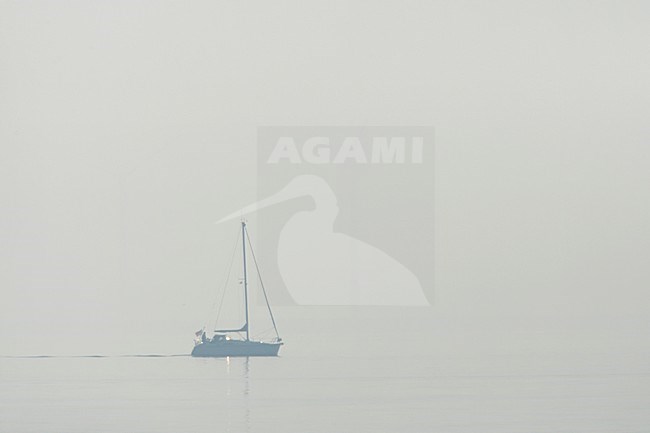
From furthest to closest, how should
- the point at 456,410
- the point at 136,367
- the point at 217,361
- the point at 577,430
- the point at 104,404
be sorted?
the point at 136,367 → the point at 217,361 → the point at 104,404 → the point at 456,410 → the point at 577,430

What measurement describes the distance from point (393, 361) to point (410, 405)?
854cm

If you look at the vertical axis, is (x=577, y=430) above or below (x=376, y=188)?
below

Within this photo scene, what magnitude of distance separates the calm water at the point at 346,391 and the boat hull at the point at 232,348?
0.94 feet

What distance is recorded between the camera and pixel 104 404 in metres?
14.5

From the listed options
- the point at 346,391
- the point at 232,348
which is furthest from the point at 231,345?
the point at 346,391

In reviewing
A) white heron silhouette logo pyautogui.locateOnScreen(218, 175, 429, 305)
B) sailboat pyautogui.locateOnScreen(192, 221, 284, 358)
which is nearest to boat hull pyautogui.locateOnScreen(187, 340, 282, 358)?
sailboat pyautogui.locateOnScreen(192, 221, 284, 358)

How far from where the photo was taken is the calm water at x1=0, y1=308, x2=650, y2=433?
35.1 feet

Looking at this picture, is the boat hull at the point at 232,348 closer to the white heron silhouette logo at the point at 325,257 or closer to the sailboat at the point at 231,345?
the sailboat at the point at 231,345

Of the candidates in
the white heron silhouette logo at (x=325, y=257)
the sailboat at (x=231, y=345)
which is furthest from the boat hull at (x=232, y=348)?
the white heron silhouette logo at (x=325, y=257)

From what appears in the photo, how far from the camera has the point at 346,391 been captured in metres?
14.7

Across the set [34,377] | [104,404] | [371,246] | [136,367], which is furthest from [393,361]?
[371,246]

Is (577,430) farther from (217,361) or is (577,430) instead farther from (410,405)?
(217,361)

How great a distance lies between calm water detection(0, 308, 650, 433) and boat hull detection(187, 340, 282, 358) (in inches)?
11.3

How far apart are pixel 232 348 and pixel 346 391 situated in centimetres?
220
